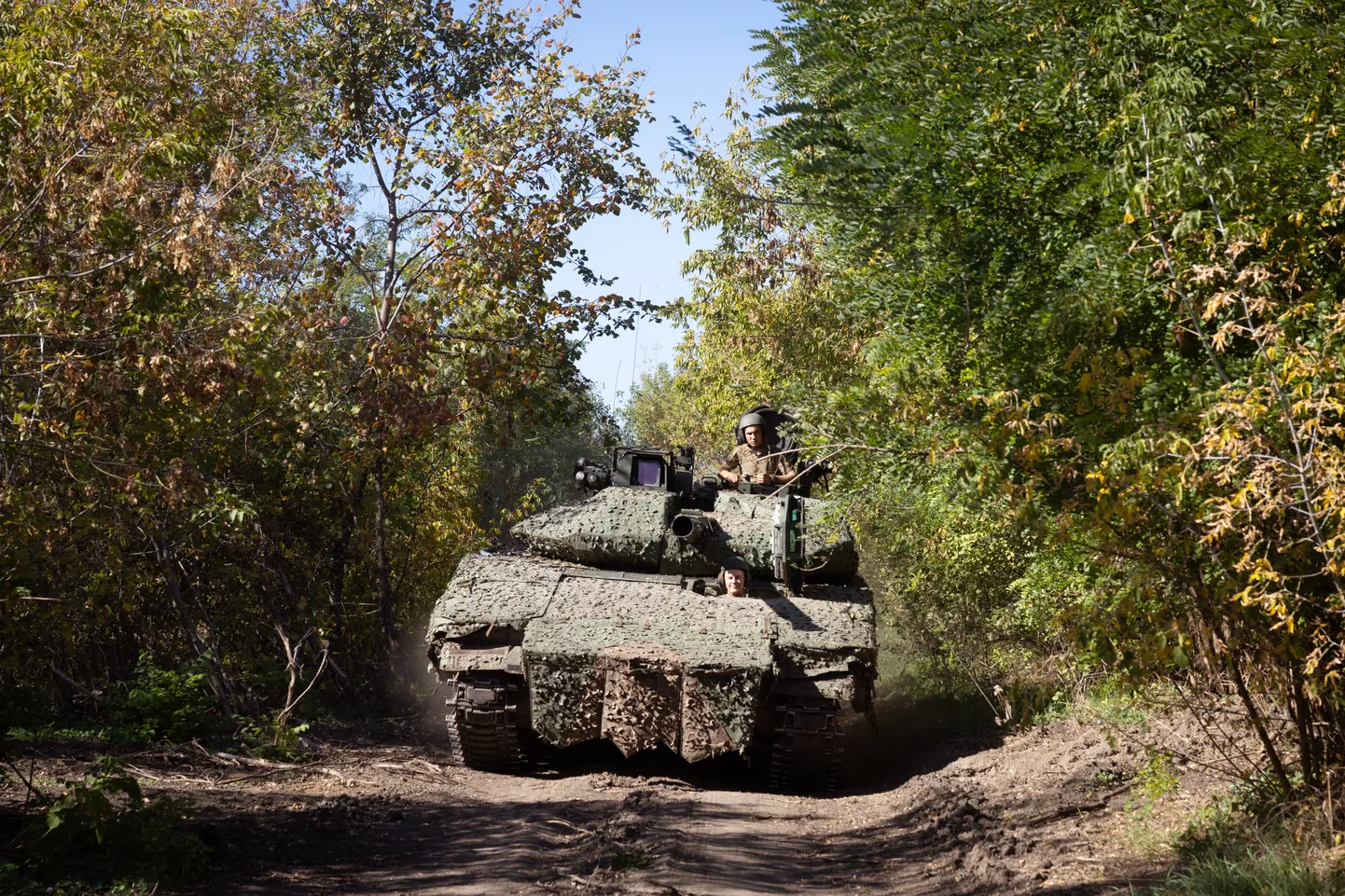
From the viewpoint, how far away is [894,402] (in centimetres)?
598

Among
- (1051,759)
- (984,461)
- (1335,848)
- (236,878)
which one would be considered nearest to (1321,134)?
(984,461)

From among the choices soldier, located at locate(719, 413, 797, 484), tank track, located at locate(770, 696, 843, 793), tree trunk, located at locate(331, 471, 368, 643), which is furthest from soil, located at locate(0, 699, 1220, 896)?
tree trunk, located at locate(331, 471, 368, 643)

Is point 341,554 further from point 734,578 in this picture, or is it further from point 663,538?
point 734,578

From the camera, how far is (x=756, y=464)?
11.9 metres

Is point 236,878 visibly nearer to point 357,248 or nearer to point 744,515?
point 744,515

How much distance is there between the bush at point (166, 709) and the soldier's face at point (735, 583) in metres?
4.18

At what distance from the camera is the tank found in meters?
8.83

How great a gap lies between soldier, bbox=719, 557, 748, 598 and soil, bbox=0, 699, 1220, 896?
1454mm

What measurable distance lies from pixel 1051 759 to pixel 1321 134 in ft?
16.5

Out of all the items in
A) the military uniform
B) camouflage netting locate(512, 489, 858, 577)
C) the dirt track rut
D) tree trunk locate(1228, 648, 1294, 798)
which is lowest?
the dirt track rut

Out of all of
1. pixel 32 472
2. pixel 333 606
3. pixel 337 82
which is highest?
pixel 337 82

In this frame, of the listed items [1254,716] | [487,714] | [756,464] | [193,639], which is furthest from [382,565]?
[1254,716]

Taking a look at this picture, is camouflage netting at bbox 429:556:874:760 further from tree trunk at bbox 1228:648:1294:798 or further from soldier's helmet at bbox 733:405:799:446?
tree trunk at bbox 1228:648:1294:798

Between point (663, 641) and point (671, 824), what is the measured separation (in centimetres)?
180
